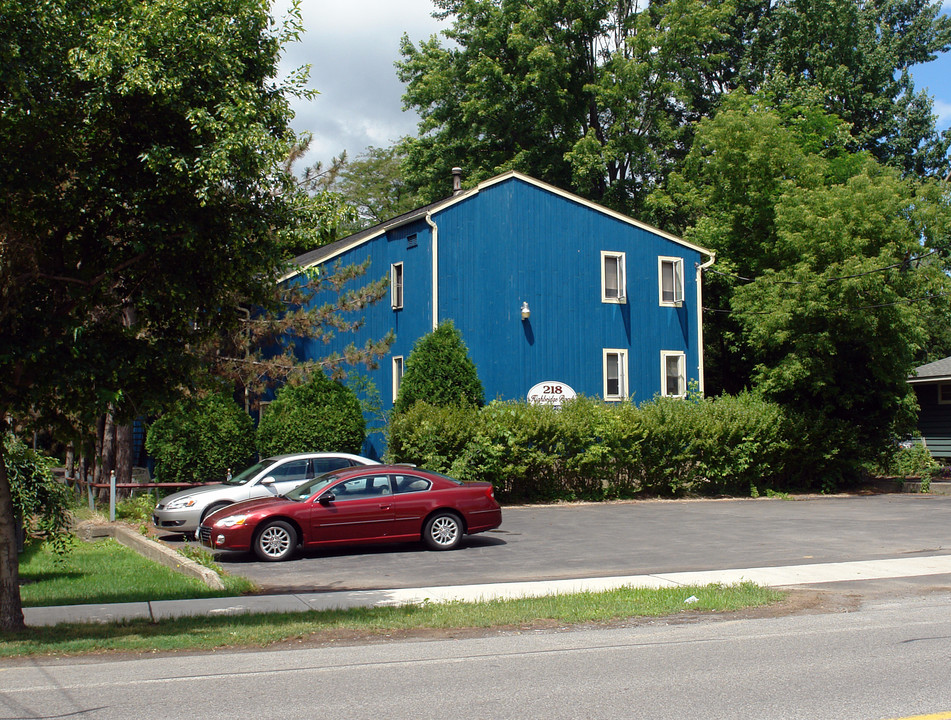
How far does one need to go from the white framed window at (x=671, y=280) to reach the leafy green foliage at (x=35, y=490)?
22007 mm

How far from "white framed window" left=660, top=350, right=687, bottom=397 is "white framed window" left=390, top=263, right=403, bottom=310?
29.4 ft

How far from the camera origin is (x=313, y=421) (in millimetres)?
25766

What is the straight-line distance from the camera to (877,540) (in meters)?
16.6

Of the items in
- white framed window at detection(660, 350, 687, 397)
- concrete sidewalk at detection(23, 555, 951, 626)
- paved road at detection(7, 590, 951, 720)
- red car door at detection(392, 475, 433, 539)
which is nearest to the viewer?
paved road at detection(7, 590, 951, 720)

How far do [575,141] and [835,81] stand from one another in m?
12.2

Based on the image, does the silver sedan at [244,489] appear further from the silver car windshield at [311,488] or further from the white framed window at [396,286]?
the white framed window at [396,286]

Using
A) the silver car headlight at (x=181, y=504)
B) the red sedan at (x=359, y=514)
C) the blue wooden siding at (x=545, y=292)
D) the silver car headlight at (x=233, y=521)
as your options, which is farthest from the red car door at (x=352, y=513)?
the blue wooden siding at (x=545, y=292)

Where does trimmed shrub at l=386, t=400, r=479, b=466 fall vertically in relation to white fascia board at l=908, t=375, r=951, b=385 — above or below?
below

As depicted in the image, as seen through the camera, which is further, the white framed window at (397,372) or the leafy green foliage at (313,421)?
the white framed window at (397,372)

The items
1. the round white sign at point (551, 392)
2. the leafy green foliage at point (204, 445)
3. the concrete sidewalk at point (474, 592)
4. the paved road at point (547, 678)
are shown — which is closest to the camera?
the paved road at point (547, 678)

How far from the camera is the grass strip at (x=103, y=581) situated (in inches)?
454

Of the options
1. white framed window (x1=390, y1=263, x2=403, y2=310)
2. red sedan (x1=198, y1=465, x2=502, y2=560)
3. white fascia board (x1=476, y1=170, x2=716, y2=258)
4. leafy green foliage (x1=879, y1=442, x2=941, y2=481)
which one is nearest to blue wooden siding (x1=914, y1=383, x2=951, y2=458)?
leafy green foliage (x1=879, y1=442, x2=941, y2=481)

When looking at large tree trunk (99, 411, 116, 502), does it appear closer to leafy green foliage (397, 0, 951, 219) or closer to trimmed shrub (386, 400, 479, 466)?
trimmed shrub (386, 400, 479, 466)

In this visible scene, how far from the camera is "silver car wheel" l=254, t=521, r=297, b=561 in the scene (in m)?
14.4
